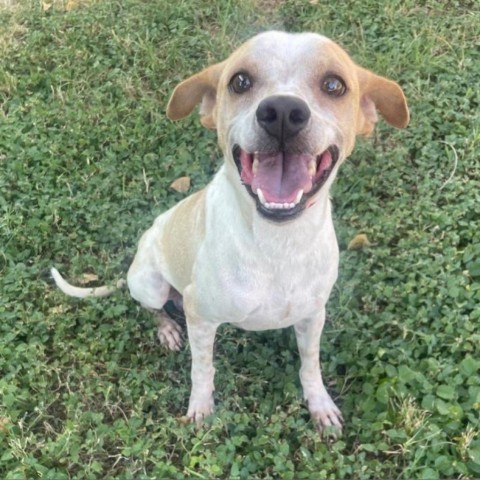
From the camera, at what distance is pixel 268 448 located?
376cm

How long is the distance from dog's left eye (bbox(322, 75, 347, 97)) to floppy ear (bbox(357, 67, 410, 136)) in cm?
24

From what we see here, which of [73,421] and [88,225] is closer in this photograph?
[73,421]

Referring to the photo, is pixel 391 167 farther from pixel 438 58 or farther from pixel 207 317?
pixel 207 317

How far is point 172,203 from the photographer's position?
519 cm

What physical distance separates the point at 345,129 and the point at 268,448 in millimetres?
1758

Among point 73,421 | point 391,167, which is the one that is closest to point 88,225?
point 73,421

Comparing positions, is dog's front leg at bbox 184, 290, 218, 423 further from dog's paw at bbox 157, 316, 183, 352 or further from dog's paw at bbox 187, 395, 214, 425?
dog's paw at bbox 157, 316, 183, 352

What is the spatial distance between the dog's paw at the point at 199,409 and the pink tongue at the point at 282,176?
155 centimetres

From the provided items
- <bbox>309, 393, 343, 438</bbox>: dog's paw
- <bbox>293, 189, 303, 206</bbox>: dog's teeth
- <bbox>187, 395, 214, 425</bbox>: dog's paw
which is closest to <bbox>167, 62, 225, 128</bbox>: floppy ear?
<bbox>293, 189, 303, 206</bbox>: dog's teeth

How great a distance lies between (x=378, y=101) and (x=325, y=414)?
5.70ft

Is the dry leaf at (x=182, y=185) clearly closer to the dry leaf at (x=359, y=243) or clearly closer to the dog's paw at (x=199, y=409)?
the dry leaf at (x=359, y=243)

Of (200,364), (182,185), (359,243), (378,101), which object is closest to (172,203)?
(182,185)

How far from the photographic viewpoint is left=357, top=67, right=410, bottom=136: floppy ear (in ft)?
11.0

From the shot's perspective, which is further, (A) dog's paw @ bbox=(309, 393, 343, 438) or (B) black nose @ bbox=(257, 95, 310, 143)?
(A) dog's paw @ bbox=(309, 393, 343, 438)
